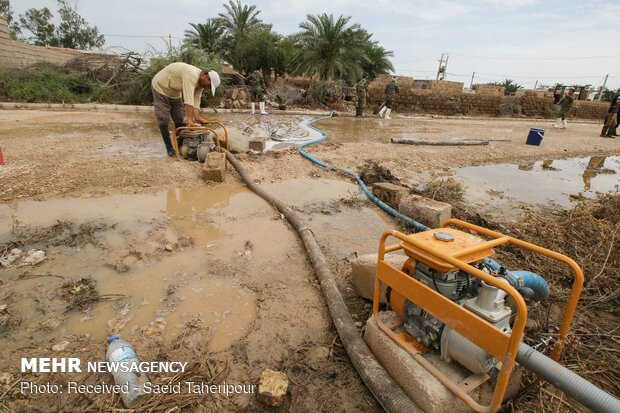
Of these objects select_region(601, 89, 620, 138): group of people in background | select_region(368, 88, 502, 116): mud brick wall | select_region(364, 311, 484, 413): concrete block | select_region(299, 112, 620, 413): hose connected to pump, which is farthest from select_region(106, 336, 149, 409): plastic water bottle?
select_region(368, 88, 502, 116): mud brick wall

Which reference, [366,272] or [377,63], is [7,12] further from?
[366,272]

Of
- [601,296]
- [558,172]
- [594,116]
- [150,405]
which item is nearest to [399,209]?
[601,296]

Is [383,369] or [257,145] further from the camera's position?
[257,145]

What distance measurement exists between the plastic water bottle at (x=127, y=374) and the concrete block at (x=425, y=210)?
315 centimetres

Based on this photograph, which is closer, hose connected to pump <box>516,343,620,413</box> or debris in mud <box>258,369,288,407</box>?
hose connected to pump <box>516,343,620,413</box>

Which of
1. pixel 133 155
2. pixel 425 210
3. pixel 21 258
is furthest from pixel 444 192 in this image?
pixel 133 155

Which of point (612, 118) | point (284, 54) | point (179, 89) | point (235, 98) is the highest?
point (284, 54)

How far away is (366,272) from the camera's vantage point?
2.54 meters

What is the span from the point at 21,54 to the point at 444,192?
58.4 ft

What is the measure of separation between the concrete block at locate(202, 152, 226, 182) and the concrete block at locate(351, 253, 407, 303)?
3016 mm

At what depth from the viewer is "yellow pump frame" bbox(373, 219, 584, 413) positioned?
51.4 inches

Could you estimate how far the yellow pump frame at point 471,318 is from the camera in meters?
1.31

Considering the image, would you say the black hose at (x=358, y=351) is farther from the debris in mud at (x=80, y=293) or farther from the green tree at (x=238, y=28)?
the green tree at (x=238, y=28)

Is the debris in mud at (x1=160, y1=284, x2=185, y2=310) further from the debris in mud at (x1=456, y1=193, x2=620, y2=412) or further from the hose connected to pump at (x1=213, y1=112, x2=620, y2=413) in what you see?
the debris in mud at (x1=456, y1=193, x2=620, y2=412)
